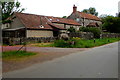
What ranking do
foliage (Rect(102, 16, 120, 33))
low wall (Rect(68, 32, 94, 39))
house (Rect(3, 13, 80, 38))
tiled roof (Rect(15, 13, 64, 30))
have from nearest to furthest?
house (Rect(3, 13, 80, 38)) → tiled roof (Rect(15, 13, 64, 30)) → low wall (Rect(68, 32, 94, 39)) → foliage (Rect(102, 16, 120, 33))

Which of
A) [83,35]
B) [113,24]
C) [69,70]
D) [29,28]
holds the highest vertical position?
[113,24]

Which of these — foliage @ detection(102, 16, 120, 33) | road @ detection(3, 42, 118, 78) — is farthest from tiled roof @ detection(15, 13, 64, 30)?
foliage @ detection(102, 16, 120, 33)

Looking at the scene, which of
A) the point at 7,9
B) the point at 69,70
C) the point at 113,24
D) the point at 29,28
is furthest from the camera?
the point at 113,24

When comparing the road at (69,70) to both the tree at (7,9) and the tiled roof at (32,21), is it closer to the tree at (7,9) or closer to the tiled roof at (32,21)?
Result: the tree at (7,9)

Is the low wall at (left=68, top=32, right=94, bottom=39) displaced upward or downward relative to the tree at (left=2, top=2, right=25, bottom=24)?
downward

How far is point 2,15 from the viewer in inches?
544

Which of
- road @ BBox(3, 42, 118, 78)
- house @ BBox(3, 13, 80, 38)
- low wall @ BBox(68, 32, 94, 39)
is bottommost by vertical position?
road @ BBox(3, 42, 118, 78)

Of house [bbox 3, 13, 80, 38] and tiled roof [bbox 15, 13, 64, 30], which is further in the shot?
tiled roof [bbox 15, 13, 64, 30]

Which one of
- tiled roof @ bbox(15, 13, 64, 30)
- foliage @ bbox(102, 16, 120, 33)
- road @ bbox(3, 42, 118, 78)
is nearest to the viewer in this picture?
road @ bbox(3, 42, 118, 78)

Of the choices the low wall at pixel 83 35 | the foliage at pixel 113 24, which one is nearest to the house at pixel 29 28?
the low wall at pixel 83 35

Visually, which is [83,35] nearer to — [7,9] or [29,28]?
[29,28]

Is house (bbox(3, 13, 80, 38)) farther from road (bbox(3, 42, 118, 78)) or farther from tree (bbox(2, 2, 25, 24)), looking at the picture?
road (bbox(3, 42, 118, 78))

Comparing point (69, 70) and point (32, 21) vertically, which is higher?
point (32, 21)

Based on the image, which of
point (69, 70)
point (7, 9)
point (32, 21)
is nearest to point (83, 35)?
point (32, 21)
